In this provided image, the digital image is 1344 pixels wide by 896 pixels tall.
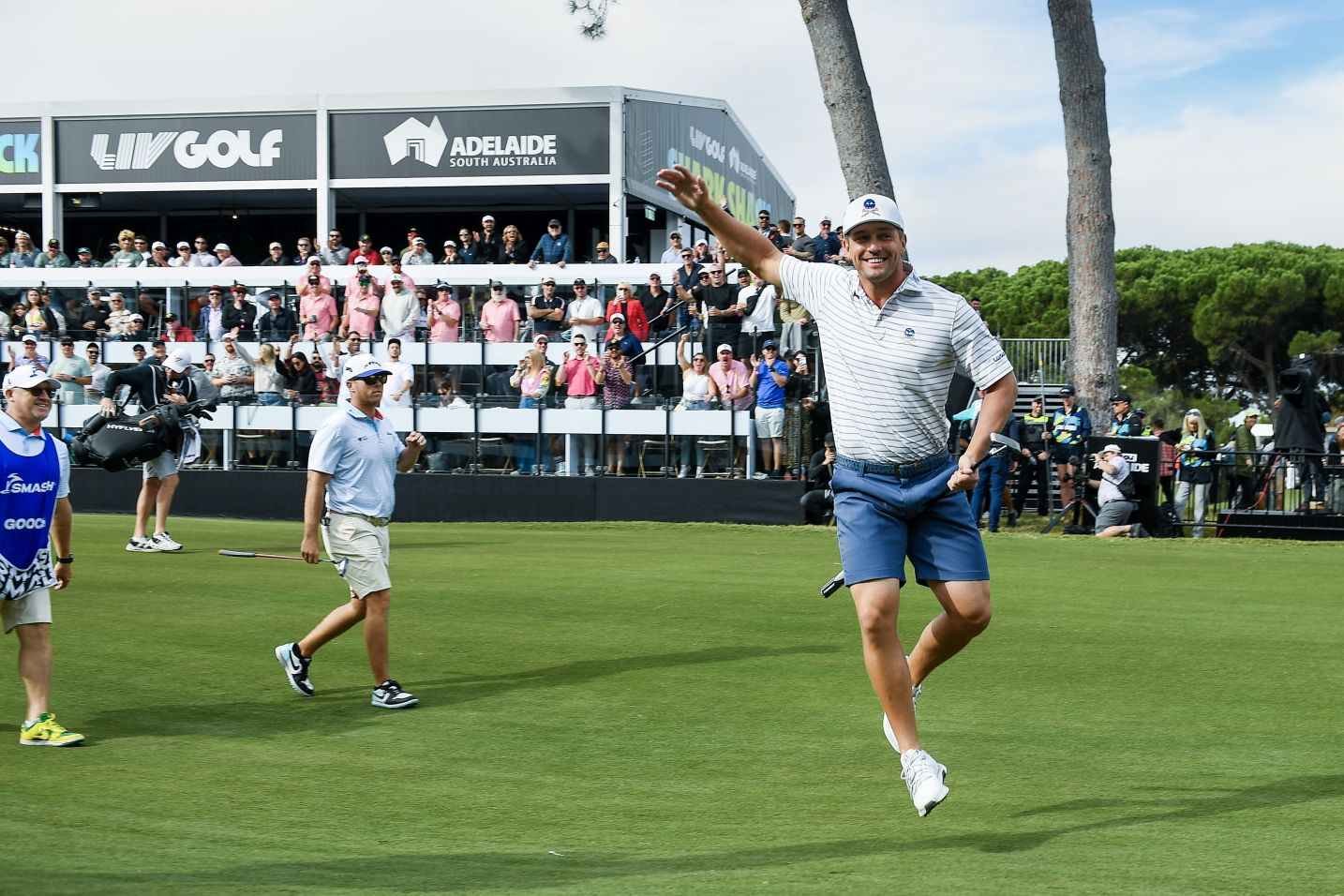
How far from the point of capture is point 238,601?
1114cm

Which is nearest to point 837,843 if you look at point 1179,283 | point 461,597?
point 461,597

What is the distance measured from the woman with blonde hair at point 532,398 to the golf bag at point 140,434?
6697 millimetres

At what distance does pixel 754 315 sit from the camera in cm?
2028

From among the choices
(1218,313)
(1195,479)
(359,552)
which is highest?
(1218,313)

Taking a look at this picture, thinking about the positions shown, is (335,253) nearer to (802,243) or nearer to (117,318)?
(117,318)

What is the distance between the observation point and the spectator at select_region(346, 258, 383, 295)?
22.9 m

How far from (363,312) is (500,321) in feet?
7.13

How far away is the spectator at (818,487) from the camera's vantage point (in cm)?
1870

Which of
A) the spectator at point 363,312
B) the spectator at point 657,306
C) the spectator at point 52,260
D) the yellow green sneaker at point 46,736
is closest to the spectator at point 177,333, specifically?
the spectator at point 363,312

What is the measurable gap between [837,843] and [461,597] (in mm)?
6984

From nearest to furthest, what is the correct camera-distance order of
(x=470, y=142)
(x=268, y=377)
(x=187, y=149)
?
1. (x=268, y=377)
2. (x=470, y=142)
3. (x=187, y=149)

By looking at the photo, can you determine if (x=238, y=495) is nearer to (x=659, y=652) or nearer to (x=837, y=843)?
(x=659, y=652)

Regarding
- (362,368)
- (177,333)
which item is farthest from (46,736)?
(177,333)

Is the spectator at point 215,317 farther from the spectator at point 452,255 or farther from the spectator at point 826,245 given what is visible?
the spectator at point 826,245
